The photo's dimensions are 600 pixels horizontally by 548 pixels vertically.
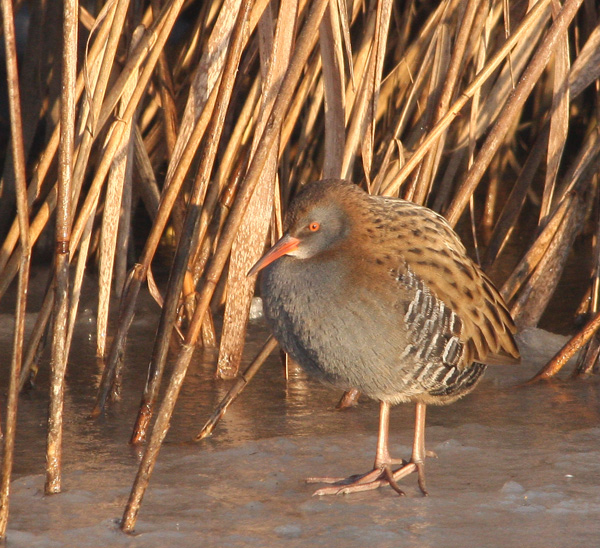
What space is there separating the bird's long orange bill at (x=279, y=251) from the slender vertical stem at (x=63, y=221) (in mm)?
610

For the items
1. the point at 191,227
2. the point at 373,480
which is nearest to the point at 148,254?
the point at 191,227

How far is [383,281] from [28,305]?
7.99 feet

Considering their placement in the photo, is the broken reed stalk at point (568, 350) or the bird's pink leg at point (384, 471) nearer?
the bird's pink leg at point (384, 471)

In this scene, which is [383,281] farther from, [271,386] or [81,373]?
[81,373]

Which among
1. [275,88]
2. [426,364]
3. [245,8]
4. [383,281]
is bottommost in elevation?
[426,364]

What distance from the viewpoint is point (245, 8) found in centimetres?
294

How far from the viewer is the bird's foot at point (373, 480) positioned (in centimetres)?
287

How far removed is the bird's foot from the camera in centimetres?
287

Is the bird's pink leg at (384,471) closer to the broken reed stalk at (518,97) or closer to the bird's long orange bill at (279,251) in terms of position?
the bird's long orange bill at (279,251)

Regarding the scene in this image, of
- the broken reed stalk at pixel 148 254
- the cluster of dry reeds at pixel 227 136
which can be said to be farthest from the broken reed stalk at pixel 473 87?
the broken reed stalk at pixel 148 254

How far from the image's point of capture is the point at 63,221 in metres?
2.57

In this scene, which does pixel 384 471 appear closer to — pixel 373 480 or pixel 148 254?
pixel 373 480

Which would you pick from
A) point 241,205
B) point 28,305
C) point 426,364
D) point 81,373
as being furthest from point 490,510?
point 28,305

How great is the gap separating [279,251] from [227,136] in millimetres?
1392
